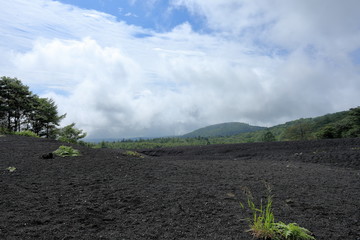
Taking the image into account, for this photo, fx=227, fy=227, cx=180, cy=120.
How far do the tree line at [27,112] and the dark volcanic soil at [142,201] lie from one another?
18.3 metres

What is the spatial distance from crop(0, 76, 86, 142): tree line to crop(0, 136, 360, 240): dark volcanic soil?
60.2ft

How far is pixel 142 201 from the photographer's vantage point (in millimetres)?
4738

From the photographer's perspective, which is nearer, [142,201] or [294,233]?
[294,233]

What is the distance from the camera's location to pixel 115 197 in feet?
15.9

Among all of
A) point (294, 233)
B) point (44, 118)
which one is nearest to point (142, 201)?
point (294, 233)

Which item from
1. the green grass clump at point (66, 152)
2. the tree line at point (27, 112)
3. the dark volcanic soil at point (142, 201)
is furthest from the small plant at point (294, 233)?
the tree line at point (27, 112)

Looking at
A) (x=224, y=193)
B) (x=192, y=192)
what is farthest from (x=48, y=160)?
(x=224, y=193)

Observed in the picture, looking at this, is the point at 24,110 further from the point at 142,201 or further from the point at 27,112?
the point at 142,201

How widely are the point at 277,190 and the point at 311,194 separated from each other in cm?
80

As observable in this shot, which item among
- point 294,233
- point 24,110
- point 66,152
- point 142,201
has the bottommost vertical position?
point 294,233

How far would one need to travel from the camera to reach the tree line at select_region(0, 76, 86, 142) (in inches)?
954

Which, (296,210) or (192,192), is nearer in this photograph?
(296,210)

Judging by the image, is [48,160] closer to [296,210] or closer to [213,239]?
[213,239]

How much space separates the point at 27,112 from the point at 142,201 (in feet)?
91.8
